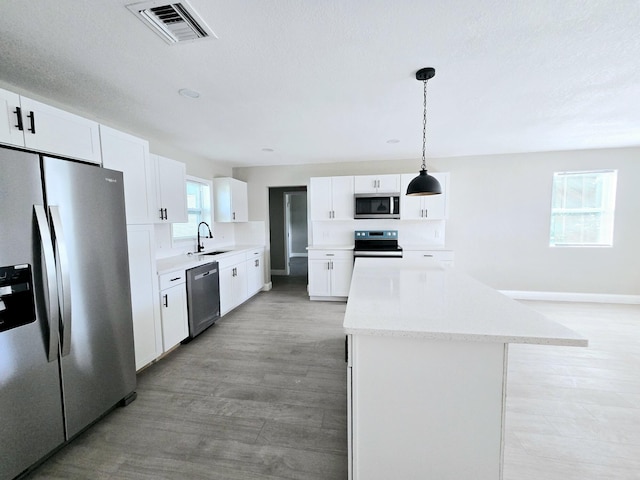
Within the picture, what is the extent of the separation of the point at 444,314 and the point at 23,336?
2129mm

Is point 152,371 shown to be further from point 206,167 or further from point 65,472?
point 206,167

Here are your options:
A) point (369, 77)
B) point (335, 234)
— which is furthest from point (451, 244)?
point (369, 77)

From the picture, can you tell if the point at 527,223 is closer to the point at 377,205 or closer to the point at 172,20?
the point at 377,205

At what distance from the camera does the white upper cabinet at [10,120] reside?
1445 millimetres

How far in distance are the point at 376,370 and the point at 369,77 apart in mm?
1962

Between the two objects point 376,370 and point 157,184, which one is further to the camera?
point 157,184

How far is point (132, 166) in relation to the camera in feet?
7.50

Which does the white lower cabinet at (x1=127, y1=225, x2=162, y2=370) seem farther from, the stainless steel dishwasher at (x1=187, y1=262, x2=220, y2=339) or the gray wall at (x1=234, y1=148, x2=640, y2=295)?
the gray wall at (x1=234, y1=148, x2=640, y2=295)

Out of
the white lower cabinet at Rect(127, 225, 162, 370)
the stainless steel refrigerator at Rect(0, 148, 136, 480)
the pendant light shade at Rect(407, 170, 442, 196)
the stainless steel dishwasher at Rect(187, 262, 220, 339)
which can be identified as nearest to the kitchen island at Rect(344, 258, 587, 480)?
the pendant light shade at Rect(407, 170, 442, 196)

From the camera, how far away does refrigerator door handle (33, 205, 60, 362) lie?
1.42m

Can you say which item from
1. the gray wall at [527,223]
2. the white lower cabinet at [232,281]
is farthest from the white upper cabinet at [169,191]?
the gray wall at [527,223]

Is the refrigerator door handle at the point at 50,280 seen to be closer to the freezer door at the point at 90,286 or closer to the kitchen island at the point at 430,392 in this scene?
the freezer door at the point at 90,286

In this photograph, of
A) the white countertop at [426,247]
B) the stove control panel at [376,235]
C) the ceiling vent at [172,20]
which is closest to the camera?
the ceiling vent at [172,20]

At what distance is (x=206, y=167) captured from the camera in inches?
176
